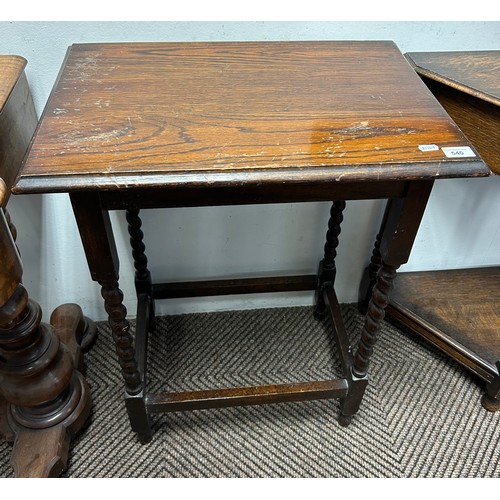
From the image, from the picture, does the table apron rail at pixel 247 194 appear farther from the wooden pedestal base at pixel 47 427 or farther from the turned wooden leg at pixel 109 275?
the wooden pedestal base at pixel 47 427

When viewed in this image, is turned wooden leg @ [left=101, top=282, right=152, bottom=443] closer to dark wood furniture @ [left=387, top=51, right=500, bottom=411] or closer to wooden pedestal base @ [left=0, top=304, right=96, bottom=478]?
wooden pedestal base @ [left=0, top=304, right=96, bottom=478]

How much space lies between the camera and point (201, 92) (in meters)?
0.72

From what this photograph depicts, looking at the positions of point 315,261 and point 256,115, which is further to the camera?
point 315,261

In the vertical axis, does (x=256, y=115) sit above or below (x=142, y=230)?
above

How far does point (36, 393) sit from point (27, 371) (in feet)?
0.19

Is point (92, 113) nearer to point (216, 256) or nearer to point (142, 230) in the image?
point (142, 230)

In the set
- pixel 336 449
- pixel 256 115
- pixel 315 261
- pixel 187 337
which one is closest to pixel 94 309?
pixel 187 337

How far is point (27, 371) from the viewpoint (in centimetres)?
93

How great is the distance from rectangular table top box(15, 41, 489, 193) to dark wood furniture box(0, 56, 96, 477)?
12 centimetres

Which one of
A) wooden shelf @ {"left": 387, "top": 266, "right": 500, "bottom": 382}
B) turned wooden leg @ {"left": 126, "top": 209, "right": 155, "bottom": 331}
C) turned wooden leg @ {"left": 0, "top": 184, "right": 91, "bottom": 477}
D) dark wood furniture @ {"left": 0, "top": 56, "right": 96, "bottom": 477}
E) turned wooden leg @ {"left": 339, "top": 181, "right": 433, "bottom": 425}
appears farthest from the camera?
wooden shelf @ {"left": 387, "top": 266, "right": 500, "bottom": 382}

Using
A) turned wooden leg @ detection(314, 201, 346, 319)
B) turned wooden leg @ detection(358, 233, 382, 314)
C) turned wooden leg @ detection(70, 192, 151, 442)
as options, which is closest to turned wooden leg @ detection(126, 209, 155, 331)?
turned wooden leg @ detection(70, 192, 151, 442)

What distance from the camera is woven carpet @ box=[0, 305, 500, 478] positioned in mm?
1029

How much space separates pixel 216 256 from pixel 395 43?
2.00 feet

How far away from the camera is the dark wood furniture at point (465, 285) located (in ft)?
2.54
